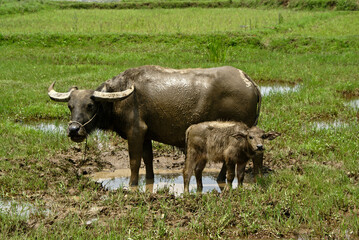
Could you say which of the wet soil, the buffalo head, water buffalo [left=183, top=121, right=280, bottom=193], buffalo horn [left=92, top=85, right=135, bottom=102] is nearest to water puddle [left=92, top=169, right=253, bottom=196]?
the wet soil

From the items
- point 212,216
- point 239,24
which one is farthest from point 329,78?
point 239,24

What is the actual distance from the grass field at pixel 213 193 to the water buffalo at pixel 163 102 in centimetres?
97

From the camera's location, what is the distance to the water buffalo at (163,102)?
6258mm

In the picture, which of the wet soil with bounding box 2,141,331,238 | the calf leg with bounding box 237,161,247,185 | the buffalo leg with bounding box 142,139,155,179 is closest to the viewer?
the wet soil with bounding box 2,141,331,238

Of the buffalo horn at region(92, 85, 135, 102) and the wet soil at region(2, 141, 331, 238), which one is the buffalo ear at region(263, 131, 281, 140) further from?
the buffalo horn at region(92, 85, 135, 102)

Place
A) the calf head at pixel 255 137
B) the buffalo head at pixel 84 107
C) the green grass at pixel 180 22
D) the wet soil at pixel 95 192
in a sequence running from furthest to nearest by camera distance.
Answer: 1. the green grass at pixel 180 22
2. the buffalo head at pixel 84 107
3. the calf head at pixel 255 137
4. the wet soil at pixel 95 192

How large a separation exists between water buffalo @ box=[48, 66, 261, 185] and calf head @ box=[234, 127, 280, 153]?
2.24 ft

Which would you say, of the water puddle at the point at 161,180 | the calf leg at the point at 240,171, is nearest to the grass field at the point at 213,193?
the calf leg at the point at 240,171

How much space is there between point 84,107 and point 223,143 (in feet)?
6.65

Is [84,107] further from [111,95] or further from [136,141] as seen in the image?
[136,141]

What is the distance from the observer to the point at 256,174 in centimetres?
645

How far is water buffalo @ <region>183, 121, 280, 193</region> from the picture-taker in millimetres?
5664

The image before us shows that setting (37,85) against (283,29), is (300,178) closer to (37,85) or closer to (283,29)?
(37,85)

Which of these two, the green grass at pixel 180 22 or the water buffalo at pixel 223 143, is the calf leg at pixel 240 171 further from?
the green grass at pixel 180 22
